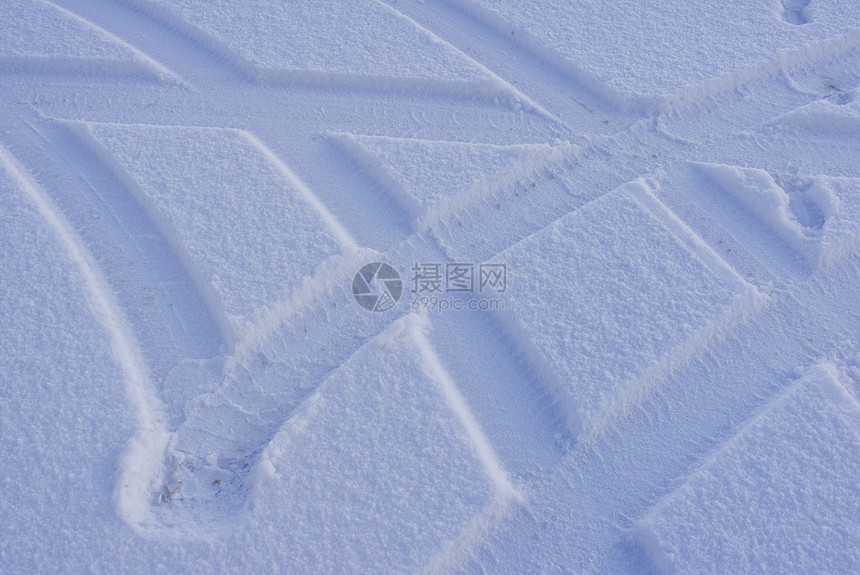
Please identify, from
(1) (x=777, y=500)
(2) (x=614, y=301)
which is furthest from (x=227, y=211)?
(1) (x=777, y=500)

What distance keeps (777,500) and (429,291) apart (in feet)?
3.38

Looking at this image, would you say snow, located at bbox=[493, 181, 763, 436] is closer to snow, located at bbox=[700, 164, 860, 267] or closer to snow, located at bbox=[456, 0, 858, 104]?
snow, located at bbox=[700, 164, 860, 267]

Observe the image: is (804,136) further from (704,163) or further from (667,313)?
(667,313)

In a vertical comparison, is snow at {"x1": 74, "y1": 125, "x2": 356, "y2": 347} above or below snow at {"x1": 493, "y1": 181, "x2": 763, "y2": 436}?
above

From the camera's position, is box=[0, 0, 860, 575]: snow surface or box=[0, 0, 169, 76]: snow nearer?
box=[0, 0, 860, 575]: snow surface

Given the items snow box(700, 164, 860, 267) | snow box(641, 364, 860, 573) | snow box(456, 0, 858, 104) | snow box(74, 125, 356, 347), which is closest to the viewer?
snow box(641, 364, 860, 573)

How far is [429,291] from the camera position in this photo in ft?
6.09

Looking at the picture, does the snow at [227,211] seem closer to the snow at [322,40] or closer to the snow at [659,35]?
the snow at [322,40]

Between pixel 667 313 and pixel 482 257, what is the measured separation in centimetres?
56

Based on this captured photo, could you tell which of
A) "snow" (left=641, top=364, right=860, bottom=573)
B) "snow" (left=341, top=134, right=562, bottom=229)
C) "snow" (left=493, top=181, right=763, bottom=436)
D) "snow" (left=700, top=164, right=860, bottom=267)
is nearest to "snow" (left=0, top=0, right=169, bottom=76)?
"snow" (left=341, top=134, right=562, bottom=229)

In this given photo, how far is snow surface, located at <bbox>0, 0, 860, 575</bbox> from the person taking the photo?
1.42 meters

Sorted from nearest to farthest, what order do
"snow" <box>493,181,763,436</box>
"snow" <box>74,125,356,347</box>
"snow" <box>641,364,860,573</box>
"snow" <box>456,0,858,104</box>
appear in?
1. "snow" <box>641,364,860,573</box>
2. "snow" <box>493,181,763,436</box>
3. "snow" <box>74,125,356,347</box>
4. "snow" <box>456,0,858,104</box>

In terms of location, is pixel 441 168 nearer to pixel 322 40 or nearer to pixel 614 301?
pixel 614 301

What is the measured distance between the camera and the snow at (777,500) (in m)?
1.37
